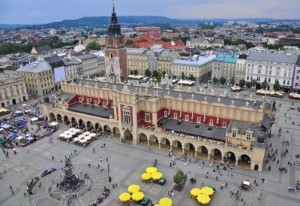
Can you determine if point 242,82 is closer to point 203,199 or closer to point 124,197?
point 203,199

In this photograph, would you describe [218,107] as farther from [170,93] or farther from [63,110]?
[63,110]

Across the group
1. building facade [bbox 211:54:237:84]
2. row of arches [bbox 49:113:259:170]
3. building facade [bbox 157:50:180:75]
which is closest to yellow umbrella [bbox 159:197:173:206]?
row of arches [bbox 49:113:259:170]

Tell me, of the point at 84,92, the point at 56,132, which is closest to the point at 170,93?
the point at 84,92

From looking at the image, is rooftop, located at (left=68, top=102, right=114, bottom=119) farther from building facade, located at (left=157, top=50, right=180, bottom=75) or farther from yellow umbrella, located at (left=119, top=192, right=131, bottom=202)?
building facade, located at (left=157, top=50, right=180, bottom=75)

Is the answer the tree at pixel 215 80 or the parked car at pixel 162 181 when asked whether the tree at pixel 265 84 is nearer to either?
the tree at pixel 215 80

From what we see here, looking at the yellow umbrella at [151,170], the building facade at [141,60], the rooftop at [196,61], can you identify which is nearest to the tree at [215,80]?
the rooftop at [196,61]

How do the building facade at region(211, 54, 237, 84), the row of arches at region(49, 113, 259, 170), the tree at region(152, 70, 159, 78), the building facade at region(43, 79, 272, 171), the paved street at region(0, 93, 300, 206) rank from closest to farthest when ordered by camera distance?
the paved street at region(0, 93, 300, 206), the building facade at region(43, 79, 272, 171), the row of arches at region(49, 113, 259, 170), the building facade at region(211, 54, 237, 84), the tree at region(152, 70, 159, 78)
